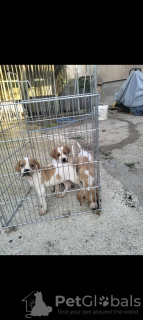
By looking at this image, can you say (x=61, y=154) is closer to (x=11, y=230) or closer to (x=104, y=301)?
(x=11, y=230)

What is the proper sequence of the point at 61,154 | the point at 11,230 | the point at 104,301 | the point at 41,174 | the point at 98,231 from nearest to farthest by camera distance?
the point at 104,301
the point at 98,231
the point at 11,230
the point at 41,174
the point at 61,154

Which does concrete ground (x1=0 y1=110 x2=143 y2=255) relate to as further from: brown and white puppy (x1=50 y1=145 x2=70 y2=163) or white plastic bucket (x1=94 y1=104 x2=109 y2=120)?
white plastic bucket (x1=94 y1=104 x2=109 y2=120)

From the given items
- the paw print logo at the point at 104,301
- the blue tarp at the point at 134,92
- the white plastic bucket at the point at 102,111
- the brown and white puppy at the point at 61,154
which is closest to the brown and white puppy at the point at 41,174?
the brown and white puppy at the point at 61,154

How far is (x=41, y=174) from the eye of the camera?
7.55ft

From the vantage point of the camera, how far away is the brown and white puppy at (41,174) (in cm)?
213

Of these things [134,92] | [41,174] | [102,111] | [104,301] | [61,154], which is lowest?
[104,301]

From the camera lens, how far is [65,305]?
54.3 inches

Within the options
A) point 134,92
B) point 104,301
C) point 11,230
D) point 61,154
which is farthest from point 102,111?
point 104,301

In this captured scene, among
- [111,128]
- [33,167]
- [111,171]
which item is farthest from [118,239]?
[111,128]

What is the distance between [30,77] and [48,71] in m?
0.94

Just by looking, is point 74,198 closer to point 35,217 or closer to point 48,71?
point 35,217

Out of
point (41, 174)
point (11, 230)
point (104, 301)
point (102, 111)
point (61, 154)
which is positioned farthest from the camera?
point (102, 111)

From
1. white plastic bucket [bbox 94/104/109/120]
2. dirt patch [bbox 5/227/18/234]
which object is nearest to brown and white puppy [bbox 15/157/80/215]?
dirt patch [bbox 5/227/18/234]

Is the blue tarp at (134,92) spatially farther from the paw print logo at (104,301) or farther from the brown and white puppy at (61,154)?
the paw print logo at (104,301)
